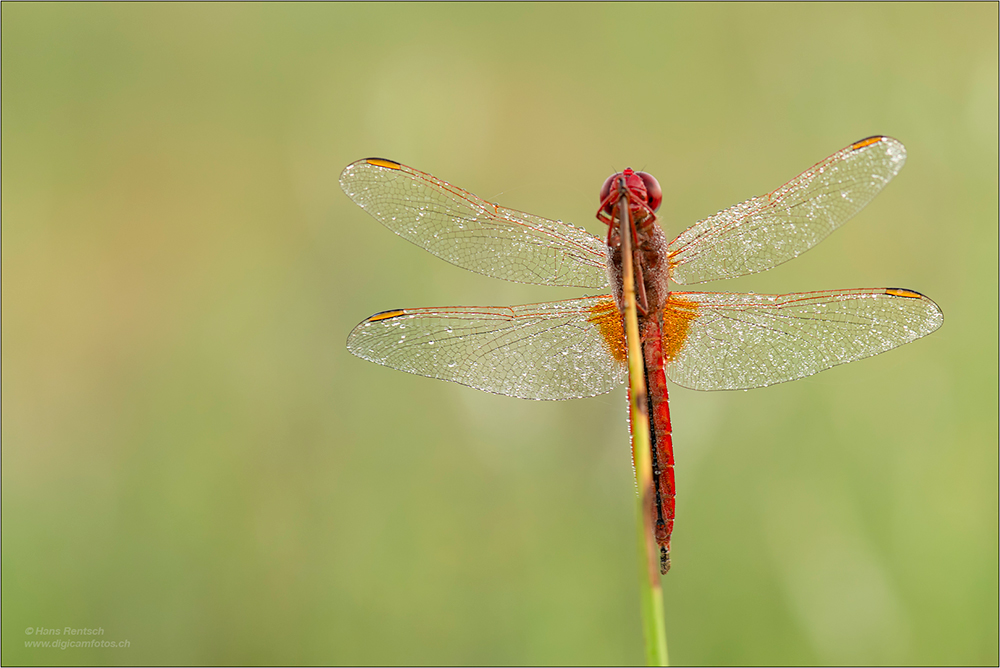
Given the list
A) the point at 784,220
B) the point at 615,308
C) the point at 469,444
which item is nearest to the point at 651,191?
the point at 615,308

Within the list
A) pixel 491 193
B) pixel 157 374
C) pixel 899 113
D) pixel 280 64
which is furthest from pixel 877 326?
pixel 280 64

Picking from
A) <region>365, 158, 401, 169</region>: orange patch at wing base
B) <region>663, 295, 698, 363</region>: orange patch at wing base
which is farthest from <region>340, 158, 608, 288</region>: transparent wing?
<region>663, 295, 698, 363</region>: orange patch at wing base

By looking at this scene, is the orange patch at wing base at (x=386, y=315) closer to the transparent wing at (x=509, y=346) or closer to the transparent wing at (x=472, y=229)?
the transparent wing at (x=509, y=346)

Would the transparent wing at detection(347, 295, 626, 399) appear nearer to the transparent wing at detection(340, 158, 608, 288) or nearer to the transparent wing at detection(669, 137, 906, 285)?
the transparent wing at detection(340, 158, 608, 288)

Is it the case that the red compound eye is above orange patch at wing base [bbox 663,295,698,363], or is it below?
above

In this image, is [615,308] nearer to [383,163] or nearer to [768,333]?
[768,333]

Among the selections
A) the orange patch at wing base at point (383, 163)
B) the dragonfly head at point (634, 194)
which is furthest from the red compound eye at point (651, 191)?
the orange patch at wing base at point (383, 163)
